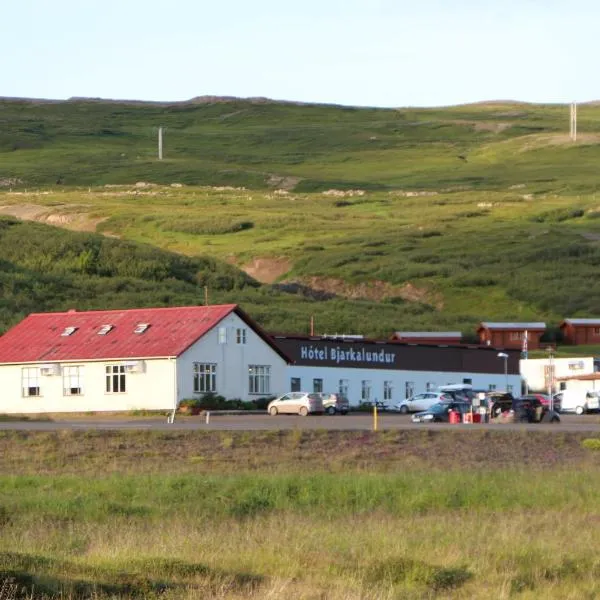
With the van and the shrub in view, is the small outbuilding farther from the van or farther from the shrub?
the shrub

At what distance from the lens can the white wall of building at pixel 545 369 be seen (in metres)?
75.2

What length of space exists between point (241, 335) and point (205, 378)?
9.74 feet

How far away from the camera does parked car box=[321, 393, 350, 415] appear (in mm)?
56491

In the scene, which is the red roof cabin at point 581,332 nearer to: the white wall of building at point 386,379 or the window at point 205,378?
the white wall of building at point 386,379

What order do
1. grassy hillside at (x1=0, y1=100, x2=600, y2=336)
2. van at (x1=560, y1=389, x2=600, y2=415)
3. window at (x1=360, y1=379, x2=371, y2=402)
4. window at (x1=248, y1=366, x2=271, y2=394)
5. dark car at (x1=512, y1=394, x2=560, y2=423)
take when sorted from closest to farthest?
dark car at (x1=512, y1=394, x2=560, y2=423) < window at (x1=248, y1=366, x2=271, y2=394) < van at (x1=560, y1=389, x2=600, y2=415) < window at (x1=360, y1=379, x2=371, y2=402) < grassy hillside at (x1=0, y1=100, x2=600, y2=336)

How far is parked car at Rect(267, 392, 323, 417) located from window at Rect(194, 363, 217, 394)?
2.88 meters

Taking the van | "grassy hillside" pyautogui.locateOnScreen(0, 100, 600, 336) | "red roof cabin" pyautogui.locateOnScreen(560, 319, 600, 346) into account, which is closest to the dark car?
the van

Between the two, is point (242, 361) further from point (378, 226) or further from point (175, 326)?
point (378, 226)

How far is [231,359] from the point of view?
58.5 meters

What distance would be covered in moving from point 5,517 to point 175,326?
3544cm

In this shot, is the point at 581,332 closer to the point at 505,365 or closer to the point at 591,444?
the point at 505,365

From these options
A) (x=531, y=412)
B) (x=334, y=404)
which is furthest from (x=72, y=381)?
→ (x=531, y=412)

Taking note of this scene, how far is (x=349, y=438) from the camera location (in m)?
37.6

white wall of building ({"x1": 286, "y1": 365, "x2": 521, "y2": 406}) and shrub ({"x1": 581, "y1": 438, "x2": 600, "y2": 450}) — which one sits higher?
white wall of building ({"x1": 286, "y1": 365, "x2": 521, "y2": 406})
